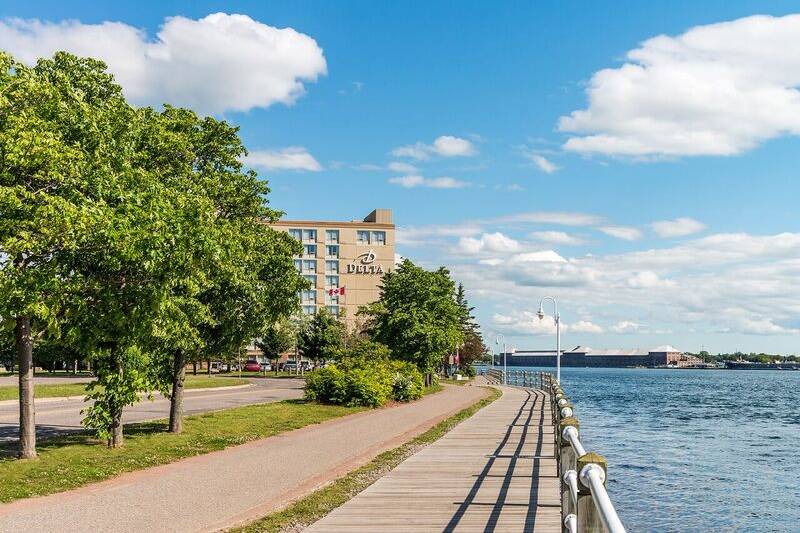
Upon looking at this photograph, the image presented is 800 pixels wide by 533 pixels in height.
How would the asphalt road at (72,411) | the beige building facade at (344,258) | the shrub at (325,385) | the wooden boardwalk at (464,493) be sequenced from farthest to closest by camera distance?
1. the beige building facade at (344,258)
2. the shrub at (325,385)
3. the asphalt road at (72,411)
4. the wooden boardwalk at (464,493)

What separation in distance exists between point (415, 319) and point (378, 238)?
258 feet

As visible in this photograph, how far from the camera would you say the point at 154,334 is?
16.9 metres

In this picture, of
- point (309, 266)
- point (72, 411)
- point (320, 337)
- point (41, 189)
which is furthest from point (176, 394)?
point (309, 266)

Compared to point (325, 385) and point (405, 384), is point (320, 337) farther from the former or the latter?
point (325, 385)

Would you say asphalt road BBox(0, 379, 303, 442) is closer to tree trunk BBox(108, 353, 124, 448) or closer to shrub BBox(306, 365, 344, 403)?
tree trunk BBox(108, 353, 124, 448)

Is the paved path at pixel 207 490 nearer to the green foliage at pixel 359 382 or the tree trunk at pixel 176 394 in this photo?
the tree trunk at pixel 176 394

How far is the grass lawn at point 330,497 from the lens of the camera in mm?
10406

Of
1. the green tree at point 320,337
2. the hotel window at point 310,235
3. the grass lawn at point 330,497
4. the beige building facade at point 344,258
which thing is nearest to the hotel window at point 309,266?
the beige building facade at point 344,258

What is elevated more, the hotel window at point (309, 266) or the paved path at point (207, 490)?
the hotel window at point (309, 266)

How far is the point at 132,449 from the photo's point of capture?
60.0 feet

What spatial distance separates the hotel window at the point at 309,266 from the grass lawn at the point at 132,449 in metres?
98.9

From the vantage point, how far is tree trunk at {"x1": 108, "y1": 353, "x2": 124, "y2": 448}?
716 inches

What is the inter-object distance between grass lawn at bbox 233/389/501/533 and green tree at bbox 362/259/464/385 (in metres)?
31.0

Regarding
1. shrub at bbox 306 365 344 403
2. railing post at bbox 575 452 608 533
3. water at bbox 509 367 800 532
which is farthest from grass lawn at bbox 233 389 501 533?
shrub at bbox 306 365 344 403
